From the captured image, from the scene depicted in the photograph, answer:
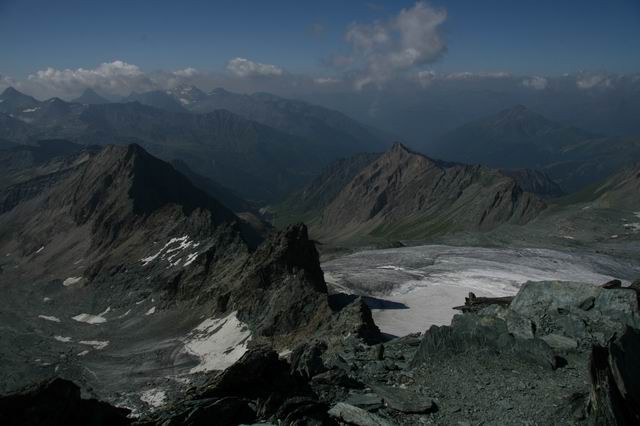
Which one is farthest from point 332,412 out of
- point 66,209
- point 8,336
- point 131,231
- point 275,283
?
point 66,209

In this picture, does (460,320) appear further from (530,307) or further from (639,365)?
(639,365)

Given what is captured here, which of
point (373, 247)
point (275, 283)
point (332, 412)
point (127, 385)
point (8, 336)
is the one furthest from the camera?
point (373, 247)

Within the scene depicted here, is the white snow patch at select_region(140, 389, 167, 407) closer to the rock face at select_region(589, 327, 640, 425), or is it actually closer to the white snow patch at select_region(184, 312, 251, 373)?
the white snow patch at select_region(184, 312, 251, 373)

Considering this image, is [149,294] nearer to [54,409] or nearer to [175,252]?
[175,252]

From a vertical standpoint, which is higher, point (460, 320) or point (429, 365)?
point (460, 320)

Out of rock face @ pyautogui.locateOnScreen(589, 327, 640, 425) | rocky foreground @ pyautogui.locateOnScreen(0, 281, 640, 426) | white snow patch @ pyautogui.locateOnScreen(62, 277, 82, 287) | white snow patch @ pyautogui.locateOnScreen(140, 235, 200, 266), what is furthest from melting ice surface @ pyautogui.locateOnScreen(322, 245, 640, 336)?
white snow patch @ pyautogui.locateOnScreen(62, 277, 82, 287)

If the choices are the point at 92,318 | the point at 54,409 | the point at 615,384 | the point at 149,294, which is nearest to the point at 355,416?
the point at 615,384
